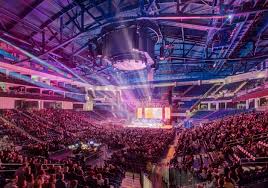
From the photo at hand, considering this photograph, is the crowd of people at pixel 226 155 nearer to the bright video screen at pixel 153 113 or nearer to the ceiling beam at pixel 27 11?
the ceiling beam at pixel 27 11

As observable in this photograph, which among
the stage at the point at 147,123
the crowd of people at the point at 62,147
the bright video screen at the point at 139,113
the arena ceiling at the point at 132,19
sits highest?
the arena ceiling at the point at 132,19

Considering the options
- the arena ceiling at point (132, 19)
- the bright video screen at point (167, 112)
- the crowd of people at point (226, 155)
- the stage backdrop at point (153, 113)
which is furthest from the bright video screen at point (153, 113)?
the arena ceiling at point (132, 19)

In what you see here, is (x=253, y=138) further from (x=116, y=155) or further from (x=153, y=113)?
(x=153, y=113)

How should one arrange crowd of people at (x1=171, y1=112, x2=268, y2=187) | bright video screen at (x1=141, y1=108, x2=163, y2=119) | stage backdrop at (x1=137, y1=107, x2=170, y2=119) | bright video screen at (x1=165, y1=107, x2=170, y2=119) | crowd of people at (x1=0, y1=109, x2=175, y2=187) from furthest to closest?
bright video screen at (x1=141, y1=108, x2=163, y2=119) < stage backdrop at (x1=137, y1=107, x2=170, y2=119) < bright video screen at (x1=165, y1=107, x2=170, y2=119) < crowd of people at (x1=171, y1=112, x2=268, y2=187) < crowd of people at (x1=0, y1=109, x2=175, y2=187)

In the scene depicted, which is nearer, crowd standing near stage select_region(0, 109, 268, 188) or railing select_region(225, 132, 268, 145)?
crowd standing near stage select_region(0, 109, 268, 188)

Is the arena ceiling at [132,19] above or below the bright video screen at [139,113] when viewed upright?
above

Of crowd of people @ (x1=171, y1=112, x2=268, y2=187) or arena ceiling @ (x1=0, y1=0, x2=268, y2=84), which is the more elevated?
arena ceiling @ (x1=0, y1=0, x2=268, y2=84)

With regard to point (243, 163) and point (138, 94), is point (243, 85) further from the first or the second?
point (243, 163)

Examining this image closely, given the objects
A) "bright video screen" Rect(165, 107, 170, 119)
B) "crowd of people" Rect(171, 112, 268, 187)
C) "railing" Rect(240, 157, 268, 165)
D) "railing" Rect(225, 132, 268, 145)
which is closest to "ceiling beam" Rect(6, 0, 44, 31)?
"crowd of people" Rect(171, 112, 268, 187)

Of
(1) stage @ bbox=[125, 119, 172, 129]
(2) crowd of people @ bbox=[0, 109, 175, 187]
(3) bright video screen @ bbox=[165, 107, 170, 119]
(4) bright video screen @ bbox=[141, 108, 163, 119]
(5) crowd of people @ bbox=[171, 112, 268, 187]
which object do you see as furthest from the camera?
(4) bright video screen @ bbox=[141, 108, 163, 119]

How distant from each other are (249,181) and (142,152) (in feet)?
24.7

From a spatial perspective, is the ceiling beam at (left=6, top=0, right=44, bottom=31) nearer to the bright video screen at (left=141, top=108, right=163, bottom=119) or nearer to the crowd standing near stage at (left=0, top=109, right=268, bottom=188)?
the crowd standing near stage at (left=0, top=109, right=268, bottom=188)

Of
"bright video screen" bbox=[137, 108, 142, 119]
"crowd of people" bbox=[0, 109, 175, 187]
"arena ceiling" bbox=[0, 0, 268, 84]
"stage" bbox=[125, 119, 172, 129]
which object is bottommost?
"crowd of people" bbox=[0, 109, 175, 187]

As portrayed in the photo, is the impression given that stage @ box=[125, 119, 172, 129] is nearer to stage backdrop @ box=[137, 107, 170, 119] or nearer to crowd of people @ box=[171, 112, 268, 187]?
stage backdrop @ box=[137, 107, 170, 119]
